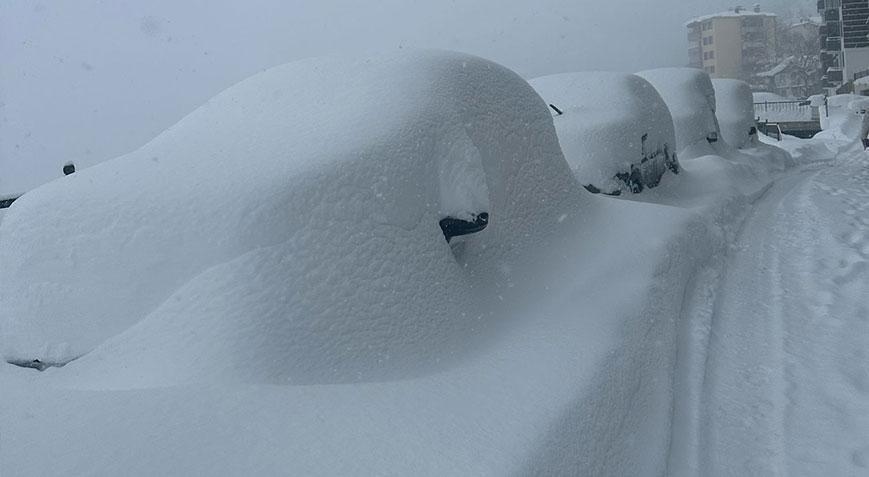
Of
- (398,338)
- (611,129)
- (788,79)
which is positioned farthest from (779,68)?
(398,338)

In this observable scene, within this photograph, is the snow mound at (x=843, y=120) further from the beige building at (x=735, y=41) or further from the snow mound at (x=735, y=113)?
the beige building at (x=735, y=41)

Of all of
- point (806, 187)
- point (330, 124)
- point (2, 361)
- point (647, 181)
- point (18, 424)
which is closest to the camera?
point (18, 424)

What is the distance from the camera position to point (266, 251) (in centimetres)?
311

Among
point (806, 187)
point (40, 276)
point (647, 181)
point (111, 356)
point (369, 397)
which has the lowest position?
point (806, 187)

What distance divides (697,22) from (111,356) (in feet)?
234

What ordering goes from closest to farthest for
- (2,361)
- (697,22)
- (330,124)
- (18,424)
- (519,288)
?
(18,424) → (2,361) → (330,124) → (519,288) → (697,22)

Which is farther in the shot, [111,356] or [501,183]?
[501,183]

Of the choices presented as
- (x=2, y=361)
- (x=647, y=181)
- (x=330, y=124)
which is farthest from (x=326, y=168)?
(x=647, y=181)

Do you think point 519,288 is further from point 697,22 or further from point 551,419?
point 697,22

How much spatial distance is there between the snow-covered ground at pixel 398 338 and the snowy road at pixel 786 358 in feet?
0.06

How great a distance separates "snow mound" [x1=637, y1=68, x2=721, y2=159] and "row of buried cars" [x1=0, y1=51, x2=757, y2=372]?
8.92 metres

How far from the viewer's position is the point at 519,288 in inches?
171

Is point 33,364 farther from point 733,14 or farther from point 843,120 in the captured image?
point 733,14

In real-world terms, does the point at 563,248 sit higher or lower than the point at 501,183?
lower
